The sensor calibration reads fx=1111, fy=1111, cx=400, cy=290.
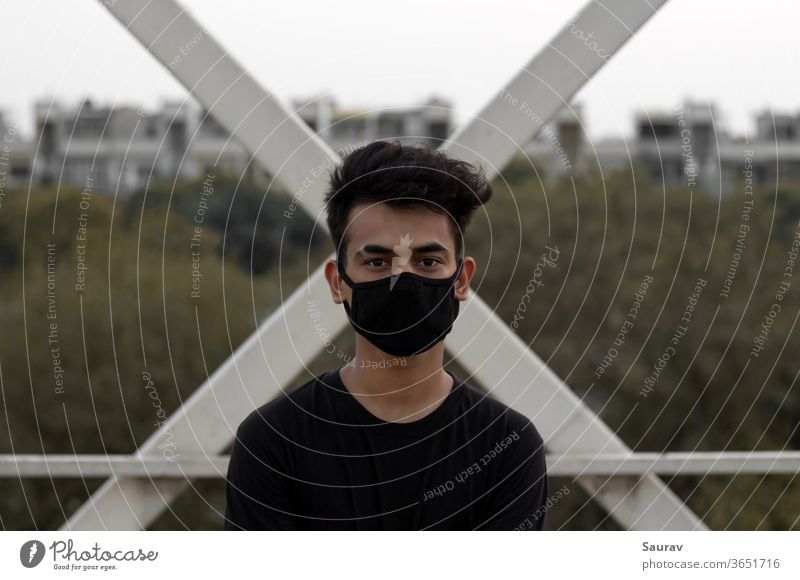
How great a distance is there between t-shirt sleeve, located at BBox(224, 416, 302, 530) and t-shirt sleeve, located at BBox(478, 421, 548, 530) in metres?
0.21

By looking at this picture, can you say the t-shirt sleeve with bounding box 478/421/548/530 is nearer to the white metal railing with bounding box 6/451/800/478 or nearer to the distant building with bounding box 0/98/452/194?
the white metal railing with bounding box 6/451/800/478

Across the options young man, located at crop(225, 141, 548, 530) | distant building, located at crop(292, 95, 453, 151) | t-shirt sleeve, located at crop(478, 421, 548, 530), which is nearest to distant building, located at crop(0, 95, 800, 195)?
distant building, located at crop(292, 95, 453, 151)

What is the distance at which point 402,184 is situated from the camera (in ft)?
3.71

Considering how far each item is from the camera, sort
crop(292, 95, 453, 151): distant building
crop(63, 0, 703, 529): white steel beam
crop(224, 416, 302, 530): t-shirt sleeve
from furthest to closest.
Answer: crop(292, 95, 453, 151): distant building
crop(63, 0, 703, 529): white steel beam
crop(224, 416, 302, 530): t-shirt sleeve

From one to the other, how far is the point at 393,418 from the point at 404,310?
0.38ft

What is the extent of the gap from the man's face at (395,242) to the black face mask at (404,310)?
1 cm

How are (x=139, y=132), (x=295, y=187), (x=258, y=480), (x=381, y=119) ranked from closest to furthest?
(x=258, y=480)
(x=295, y=187)
(x=381, y=119)
(x=139, y=132)

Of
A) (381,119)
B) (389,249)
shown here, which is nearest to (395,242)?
(389,249)

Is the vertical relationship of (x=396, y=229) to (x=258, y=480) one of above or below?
above

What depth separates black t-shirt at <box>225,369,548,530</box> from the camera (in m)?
1.12

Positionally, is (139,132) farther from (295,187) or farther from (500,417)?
(500,417)
